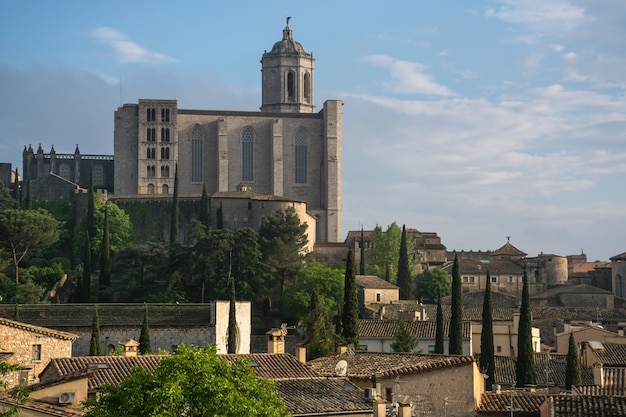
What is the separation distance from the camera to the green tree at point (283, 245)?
8838cm

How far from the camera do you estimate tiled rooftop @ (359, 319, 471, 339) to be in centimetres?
6625

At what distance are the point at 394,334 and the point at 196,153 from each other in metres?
59.3

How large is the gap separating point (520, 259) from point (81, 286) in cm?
4923

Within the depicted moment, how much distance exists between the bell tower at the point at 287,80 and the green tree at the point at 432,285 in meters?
42.8

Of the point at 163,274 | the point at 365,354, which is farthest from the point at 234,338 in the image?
the point at 365,354

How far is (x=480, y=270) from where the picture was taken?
11088 cm

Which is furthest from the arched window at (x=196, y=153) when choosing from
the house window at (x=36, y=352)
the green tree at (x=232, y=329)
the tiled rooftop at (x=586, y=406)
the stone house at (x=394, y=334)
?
the tiled rooftop at (x=586, y=406)

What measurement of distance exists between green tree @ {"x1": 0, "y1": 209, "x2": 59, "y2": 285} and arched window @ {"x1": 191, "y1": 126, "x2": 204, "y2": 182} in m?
29.0

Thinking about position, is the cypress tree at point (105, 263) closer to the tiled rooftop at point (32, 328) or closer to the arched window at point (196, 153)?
the arched window at point (196, 153)

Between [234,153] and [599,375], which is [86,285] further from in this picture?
[599,375]

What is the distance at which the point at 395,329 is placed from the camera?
67.2 m

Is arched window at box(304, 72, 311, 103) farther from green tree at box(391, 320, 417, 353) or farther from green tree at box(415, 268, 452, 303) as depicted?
green tree at box(391, 320, 417, 353)

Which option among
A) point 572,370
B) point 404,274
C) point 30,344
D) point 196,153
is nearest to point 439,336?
point 572,370

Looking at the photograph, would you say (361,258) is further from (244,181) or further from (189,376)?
(189,376)
